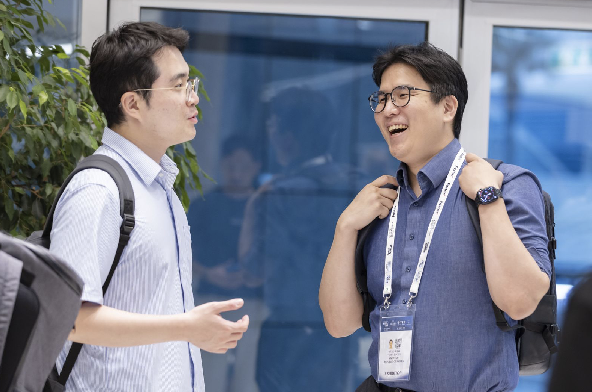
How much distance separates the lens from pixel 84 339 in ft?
4.62

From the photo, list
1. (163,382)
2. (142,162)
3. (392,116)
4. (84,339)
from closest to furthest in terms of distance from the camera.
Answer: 1. (84,339)
2. (163,382)
3. (142,162)
4. (392,116)

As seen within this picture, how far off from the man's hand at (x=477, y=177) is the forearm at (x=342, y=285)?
0.38 metres

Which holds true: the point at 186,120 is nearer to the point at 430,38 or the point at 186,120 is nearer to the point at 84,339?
the point at 84,339

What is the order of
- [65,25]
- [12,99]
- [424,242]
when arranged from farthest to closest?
[65,25] < [12,99] < [424,242]

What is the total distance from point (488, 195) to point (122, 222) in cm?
96

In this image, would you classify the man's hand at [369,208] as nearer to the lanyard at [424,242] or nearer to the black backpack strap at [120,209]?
the lanyard at [424,242]

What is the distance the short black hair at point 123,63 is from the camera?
5.73 feet

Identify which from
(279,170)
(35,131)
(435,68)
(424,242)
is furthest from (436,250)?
(279,170)

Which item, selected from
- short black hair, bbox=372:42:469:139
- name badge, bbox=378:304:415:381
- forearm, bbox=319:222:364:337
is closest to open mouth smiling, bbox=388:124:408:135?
short black hair, bbox=372:42:469:139

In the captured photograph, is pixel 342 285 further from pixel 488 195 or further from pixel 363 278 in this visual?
pixel 488 195

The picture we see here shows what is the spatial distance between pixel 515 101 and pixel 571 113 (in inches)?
12.6

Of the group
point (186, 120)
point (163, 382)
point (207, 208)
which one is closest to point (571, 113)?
point (207, 208)

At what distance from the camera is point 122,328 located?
1395mm

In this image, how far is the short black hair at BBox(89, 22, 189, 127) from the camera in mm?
1746
